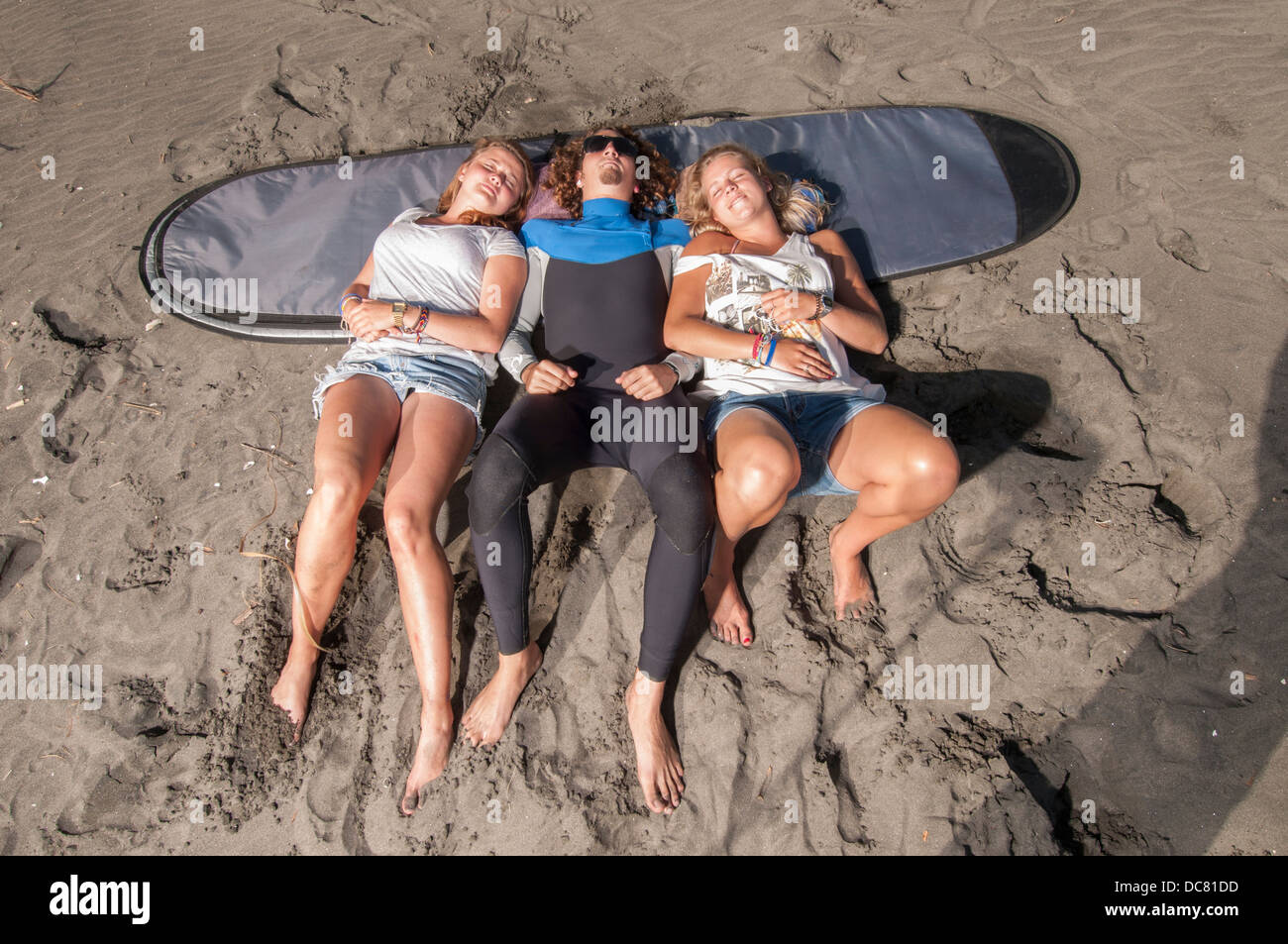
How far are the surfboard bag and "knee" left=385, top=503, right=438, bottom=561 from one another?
4.44ft

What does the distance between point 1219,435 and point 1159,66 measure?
2461 millimetres

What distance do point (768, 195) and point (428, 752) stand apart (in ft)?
8.54

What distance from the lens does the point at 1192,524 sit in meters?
2.85

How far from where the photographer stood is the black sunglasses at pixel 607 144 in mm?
3100

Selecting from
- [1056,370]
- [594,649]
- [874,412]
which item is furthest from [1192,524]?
[594,649]

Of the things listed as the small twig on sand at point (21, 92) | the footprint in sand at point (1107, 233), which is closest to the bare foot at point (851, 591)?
the footprint in sand at point (1107, 233)

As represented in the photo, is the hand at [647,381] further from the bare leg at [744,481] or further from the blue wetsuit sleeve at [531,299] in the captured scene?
the blue wetsuit sleeve at [531,299]

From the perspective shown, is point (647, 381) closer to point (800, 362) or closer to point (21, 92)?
point (800, 362)

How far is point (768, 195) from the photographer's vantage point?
3.02m

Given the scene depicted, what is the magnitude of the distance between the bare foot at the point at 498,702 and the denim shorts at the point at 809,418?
108 centimetres

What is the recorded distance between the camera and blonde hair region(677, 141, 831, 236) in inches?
119

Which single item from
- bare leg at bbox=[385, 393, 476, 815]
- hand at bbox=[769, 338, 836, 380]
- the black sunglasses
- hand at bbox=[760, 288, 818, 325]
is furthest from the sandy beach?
the black sunglasses

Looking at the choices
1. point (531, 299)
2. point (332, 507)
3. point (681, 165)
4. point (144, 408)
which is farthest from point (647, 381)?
point (144, 408)

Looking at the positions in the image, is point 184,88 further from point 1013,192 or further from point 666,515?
point 1013,192
